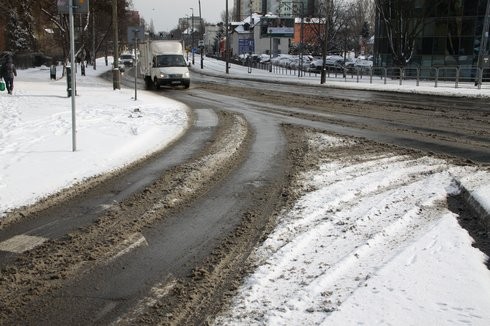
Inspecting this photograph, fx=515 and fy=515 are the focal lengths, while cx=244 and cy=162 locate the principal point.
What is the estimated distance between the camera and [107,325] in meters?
3.50

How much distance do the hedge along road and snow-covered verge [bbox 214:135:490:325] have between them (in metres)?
0.32

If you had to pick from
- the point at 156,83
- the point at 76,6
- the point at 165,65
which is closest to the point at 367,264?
the point at 76,6

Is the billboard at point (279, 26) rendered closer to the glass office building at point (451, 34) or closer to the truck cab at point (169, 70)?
the glass office building at point (451, 34)

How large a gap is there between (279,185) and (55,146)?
5073mm

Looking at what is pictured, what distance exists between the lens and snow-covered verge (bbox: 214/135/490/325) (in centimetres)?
A: 358

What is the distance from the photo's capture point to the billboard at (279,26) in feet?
294

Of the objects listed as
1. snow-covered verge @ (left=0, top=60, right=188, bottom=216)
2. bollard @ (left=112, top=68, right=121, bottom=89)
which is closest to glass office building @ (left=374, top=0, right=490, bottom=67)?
bollard @ (left=112, top=68, right=121, bottom=89)

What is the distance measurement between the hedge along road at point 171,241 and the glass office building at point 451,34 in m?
30.7

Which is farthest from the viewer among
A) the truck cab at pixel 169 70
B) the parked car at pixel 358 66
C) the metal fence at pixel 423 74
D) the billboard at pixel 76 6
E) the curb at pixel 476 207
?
the parked car at pixel 358 66

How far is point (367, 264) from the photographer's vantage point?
4.42 metres

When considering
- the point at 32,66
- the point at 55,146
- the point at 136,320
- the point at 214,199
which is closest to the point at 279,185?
the point at 214,199

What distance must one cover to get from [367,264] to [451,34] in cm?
3966

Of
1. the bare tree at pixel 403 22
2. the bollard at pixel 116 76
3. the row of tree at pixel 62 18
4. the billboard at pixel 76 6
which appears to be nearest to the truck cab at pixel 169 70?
the bollard at pixel 116 76

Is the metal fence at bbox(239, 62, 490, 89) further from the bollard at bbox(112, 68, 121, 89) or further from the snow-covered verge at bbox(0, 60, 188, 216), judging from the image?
the snow-covered verge at bbox(0, 60, 188, 216)
